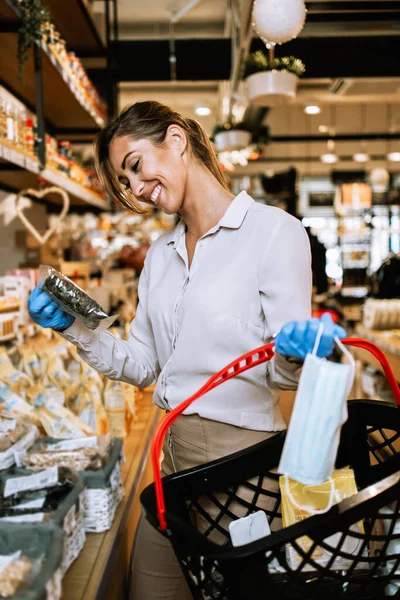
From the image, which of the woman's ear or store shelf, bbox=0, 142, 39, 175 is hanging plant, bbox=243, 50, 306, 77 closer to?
store shelf, bbox=0, 142, 39, 175

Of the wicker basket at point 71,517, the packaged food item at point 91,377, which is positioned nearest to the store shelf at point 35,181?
the packaged food item at point 91,377

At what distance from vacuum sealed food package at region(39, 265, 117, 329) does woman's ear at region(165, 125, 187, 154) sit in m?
0.43

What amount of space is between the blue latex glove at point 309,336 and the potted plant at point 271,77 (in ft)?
12.6

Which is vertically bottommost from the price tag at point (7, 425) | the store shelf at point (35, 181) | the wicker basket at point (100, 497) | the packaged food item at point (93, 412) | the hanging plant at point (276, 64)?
the wicker basket at point (100, 497)

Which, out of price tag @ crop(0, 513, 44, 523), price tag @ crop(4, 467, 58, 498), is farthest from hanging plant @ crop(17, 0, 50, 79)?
price tag @ crop(0, 513, 44, 523)

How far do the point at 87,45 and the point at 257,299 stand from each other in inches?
157

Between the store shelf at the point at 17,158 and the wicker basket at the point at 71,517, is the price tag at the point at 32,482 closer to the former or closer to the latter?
the wicker basket at the point at 71,517

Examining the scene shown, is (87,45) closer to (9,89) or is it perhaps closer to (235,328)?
(9,89)

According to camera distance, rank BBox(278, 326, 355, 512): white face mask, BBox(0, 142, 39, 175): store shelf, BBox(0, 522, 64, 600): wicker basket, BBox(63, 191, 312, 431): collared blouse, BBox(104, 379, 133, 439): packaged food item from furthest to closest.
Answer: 1. BBox(104, 379, 133, 439): packaged food item
2. BBox(0, 142, 39, 175): store shelf
3. BBox(63, 191, 312, 431): collared blouse
4. BBox(0, 522, 64, 600): wicker basket
5. BBox(278, 326, 355, 512): white face mask

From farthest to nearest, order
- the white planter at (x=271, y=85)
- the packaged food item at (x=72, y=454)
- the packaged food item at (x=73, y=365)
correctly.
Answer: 1. the white planter at (x=271, y=85)
2. the packaged food item at (x=73, y=365)
3. the packaged food item at (x=72, y=454)

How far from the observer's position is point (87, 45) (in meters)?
4.78

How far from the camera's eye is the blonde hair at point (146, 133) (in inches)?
60.1

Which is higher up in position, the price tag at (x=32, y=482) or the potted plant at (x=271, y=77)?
the potted plant at (x=271, y=77)

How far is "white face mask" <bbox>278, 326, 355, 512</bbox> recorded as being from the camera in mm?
845
